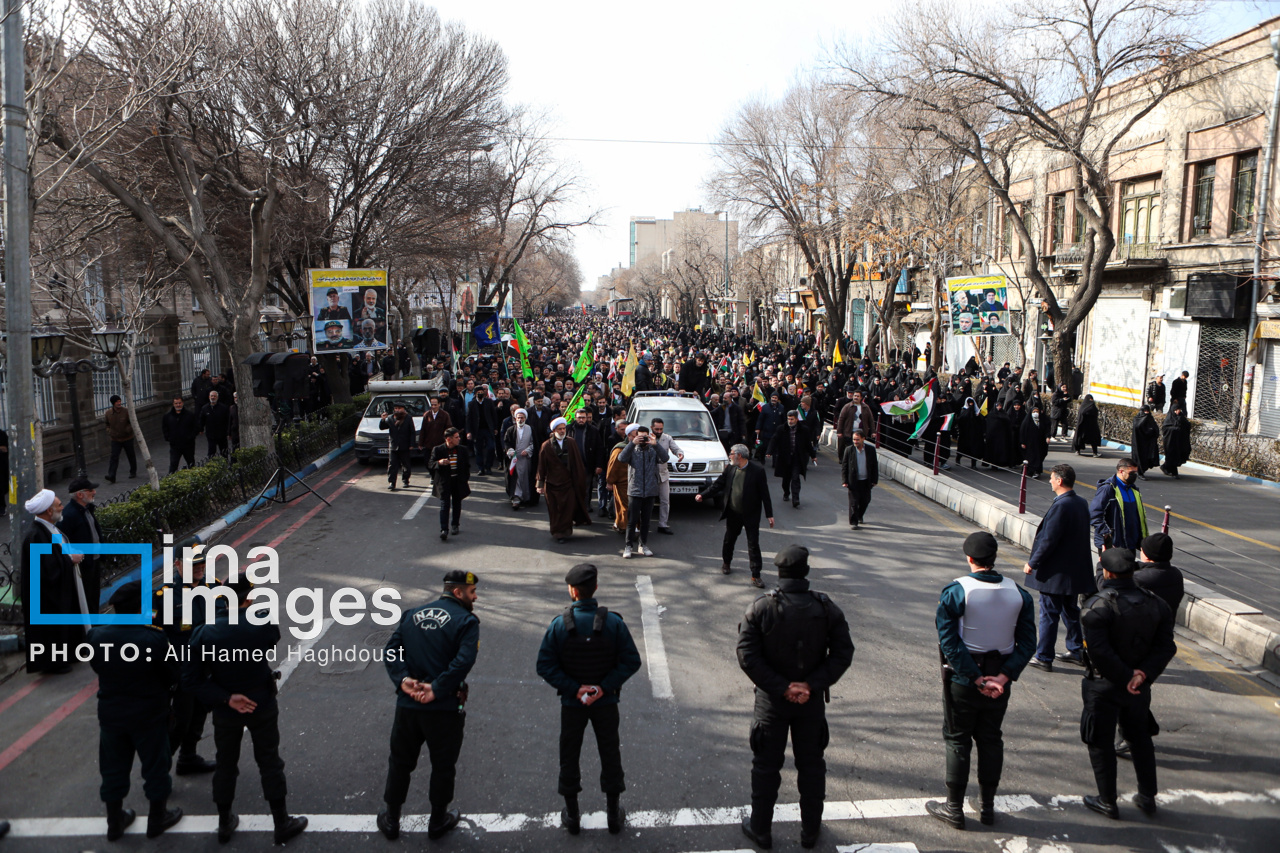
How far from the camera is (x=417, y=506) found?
44.8 ft

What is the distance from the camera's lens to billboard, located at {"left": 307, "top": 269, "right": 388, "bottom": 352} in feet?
60.7

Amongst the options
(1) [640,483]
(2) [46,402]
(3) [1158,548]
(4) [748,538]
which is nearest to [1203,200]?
(4) [748,538]

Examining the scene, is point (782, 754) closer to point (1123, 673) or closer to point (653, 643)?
point (1123, 673)

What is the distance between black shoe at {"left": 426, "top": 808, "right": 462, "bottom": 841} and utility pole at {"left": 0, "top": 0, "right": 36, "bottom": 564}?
5999 millimetres

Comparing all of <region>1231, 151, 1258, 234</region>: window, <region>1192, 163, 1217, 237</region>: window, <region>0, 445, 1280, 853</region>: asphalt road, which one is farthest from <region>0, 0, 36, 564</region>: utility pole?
<region>1192, 163, 1217, 237</region>: window

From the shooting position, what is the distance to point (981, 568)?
5.11m

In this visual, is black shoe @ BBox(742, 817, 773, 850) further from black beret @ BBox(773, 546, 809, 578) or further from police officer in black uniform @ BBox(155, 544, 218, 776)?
police officer in black uniform @ BBox(155, 544, 218, 776)

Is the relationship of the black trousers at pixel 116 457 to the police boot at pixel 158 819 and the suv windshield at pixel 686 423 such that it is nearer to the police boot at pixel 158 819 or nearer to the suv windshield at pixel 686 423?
the suv windshield at pixel 686 423

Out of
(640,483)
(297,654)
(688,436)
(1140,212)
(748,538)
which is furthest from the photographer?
(1140,212)

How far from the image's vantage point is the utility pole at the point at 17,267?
320 inches

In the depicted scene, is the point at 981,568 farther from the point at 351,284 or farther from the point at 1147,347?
the point at 1147,347

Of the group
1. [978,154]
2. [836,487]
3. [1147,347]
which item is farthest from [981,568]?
[1147,347]

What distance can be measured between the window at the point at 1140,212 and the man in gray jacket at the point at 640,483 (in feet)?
67.0

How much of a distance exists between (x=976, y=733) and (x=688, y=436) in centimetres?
928
